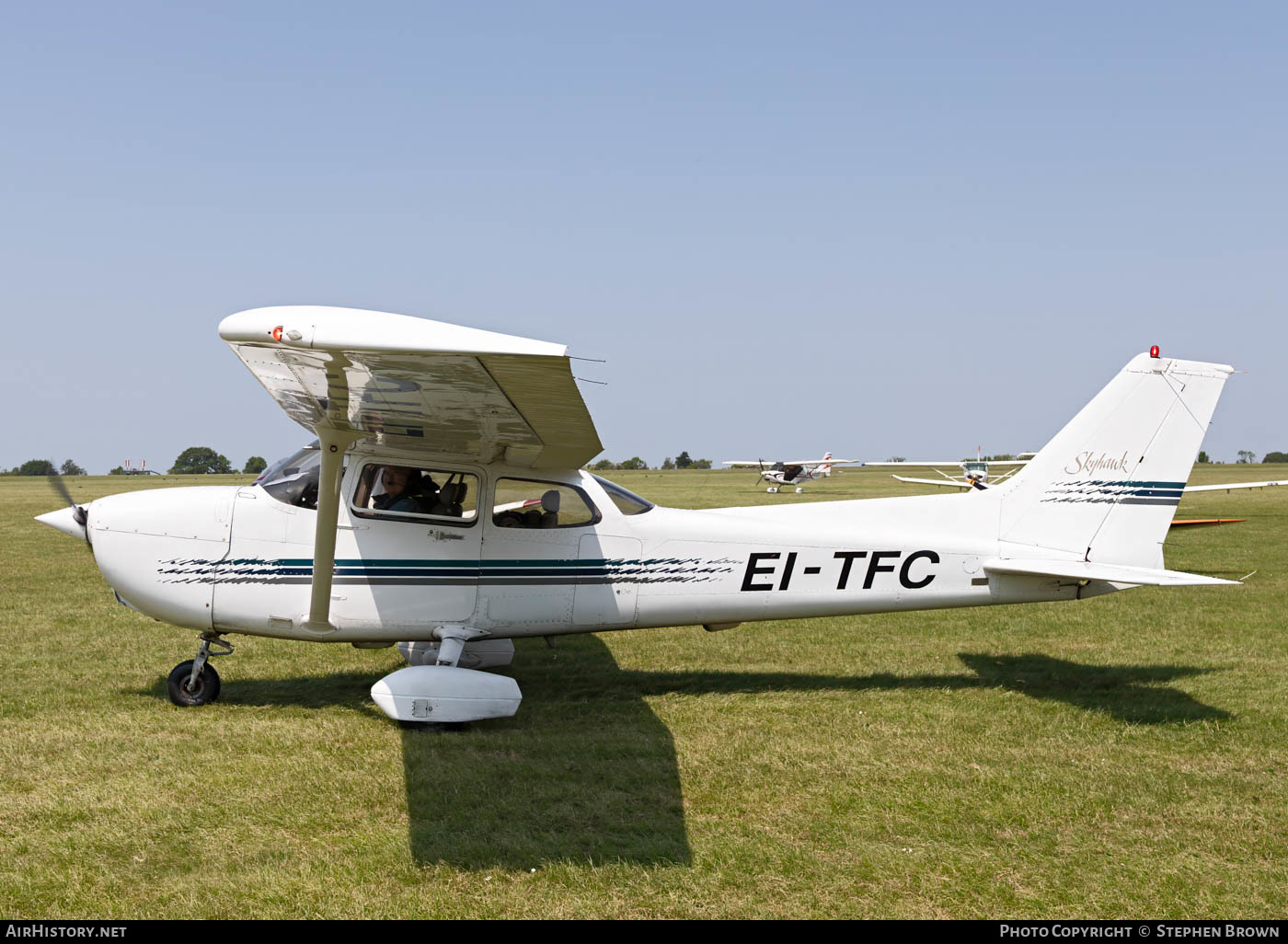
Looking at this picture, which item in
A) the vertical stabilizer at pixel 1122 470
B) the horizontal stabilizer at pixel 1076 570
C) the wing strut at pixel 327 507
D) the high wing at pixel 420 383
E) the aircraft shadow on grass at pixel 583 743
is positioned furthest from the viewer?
the vertical stabilizer at pixel 1122 470

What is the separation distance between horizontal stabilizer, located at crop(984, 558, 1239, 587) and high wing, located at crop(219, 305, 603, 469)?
3013 millimetres

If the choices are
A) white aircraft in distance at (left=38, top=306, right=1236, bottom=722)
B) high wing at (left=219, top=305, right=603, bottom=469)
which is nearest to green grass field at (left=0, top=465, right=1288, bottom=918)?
white aircraft in distance at (left=38, top=306, right=1236, bottom=722)

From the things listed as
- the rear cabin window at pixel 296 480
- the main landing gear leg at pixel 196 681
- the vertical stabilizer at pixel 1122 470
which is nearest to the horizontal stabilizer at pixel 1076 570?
the vertical stabilizer at pixel 1122 470

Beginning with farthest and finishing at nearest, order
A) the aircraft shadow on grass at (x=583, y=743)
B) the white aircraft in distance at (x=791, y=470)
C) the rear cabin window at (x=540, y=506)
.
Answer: the white aircraft in distance at (x=791, y=470) < the rear cabin window at (x=540, y=506) < the aircraft shadow on grass at (x=583, y=743)

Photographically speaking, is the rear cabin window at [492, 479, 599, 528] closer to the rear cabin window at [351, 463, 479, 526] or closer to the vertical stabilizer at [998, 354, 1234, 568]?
the rear cabin window at [351, 463, 479, 526]

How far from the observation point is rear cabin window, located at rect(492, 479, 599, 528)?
674 cm

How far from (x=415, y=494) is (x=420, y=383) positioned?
1.98 m

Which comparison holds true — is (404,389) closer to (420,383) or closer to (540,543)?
(420,383)

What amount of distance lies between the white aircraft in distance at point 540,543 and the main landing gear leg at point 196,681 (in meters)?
0.02

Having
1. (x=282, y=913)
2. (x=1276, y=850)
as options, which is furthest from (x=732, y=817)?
(x=1276, y=850)

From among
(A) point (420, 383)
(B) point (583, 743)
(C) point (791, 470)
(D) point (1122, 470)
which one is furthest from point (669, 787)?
(C) point (791, 470)

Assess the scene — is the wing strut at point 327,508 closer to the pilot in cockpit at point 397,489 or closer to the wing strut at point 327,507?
the wing strut at point 327,507

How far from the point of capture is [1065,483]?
7137 millimetres

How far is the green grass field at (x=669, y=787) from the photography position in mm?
3807
